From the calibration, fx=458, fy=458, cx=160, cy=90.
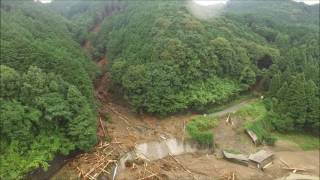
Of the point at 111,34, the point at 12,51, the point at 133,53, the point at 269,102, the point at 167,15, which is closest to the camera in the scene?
the point at 12,51

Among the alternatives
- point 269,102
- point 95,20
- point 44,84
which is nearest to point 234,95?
point 269,102

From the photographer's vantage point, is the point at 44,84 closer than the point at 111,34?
Yes

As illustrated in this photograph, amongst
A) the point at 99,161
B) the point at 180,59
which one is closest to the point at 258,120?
the point at 180,59

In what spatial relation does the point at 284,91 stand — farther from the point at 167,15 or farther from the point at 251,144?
the point at 167,15

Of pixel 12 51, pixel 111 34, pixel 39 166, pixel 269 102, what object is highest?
pixel 111 34

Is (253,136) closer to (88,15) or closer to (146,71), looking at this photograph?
(146,71)

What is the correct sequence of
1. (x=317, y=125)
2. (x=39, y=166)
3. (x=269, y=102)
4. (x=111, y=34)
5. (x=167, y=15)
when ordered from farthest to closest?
(x=111, y=34)
(x=167, y=15)
(x=269, y=102)
(x=317, y=125)
(x=39, y=166)
